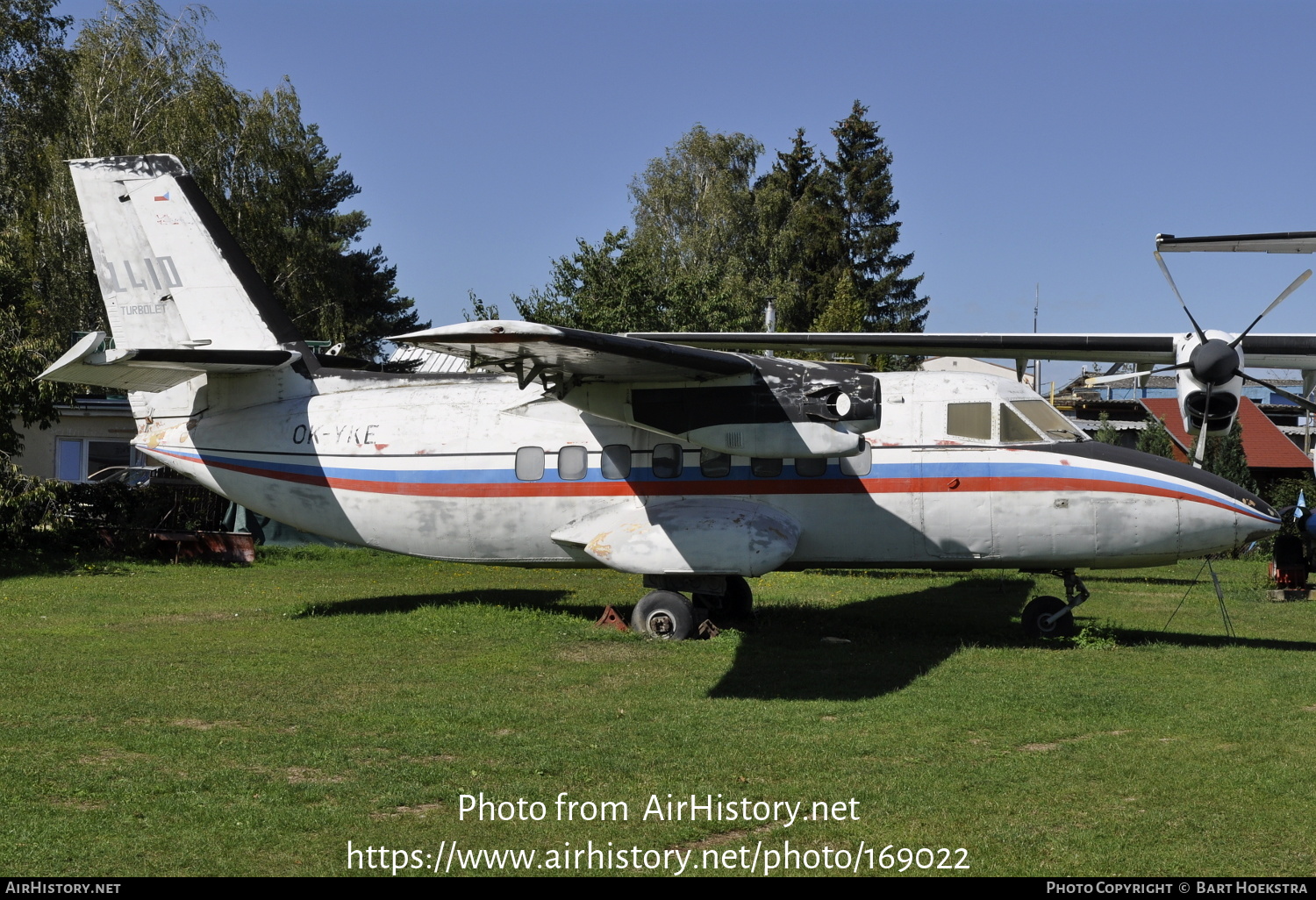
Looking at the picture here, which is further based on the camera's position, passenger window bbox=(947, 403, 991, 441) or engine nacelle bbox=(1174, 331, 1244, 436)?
engine nacelle bbox=(1174, 331, 1244, 436)

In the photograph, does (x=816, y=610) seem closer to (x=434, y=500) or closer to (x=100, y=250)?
(x=434, y=500)

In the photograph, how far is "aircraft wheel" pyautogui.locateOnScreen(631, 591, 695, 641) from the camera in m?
14.1

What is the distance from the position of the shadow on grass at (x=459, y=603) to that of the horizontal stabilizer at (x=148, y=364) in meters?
3.68

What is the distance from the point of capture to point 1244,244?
14898mm

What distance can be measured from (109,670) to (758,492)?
25.0 ft

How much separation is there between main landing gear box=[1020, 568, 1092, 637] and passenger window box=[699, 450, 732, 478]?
4321mm

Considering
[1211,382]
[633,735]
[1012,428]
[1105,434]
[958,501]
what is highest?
[1105,434]

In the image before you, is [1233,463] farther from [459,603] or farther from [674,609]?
[459,603]

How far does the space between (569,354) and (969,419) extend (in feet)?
17.9

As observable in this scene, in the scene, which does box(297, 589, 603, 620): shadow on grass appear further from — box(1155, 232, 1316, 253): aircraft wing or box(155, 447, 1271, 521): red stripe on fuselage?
box(1155, 232, 1316, 253): aircraft wing

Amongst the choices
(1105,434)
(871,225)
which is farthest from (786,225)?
(1105,434)

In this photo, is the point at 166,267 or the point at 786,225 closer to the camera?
the point at 166,267

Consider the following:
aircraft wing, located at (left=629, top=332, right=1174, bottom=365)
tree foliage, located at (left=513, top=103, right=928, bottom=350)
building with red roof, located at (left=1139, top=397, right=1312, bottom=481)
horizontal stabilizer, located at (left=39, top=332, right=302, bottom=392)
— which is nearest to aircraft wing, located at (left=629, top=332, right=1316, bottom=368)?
aircraft wing, located at (left=629, top=332, right=1174, bottom=365)

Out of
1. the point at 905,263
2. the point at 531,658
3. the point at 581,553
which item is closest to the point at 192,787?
the point at 531,658
